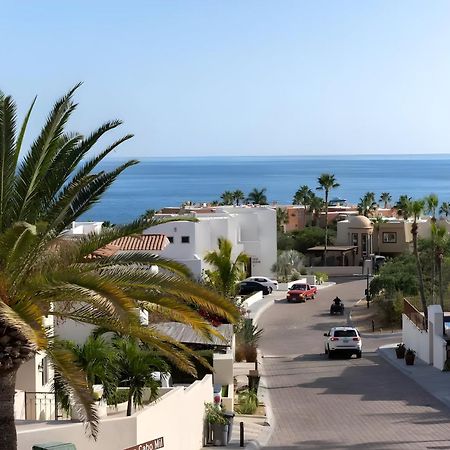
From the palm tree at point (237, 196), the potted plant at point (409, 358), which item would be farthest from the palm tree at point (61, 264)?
the palm tree at point (237, 196)

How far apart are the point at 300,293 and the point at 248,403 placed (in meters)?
33.7

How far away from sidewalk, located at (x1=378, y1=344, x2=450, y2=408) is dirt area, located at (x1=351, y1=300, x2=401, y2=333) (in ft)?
30.9

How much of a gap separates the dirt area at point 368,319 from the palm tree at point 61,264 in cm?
3520

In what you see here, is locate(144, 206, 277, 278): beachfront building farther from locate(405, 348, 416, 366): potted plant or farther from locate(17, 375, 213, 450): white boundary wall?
locate(17, 375, 213, 450): white boundary wall

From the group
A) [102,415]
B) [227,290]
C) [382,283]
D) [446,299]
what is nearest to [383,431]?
[102,415]

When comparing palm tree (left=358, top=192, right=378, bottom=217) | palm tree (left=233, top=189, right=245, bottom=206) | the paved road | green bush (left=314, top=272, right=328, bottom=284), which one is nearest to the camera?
the paved road

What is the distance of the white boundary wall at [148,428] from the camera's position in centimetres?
1445

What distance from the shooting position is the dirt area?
48.0m

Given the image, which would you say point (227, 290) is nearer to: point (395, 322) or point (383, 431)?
point (395, 322)

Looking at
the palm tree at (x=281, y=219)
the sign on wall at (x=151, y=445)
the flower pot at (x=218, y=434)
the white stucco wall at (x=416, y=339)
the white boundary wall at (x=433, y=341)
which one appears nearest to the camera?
the sign on wall at (x=151, y=445)

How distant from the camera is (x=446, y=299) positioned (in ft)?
155

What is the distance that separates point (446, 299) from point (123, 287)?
36.2 metres

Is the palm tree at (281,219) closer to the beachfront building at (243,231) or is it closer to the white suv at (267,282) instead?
the beachfront building at (243,231)

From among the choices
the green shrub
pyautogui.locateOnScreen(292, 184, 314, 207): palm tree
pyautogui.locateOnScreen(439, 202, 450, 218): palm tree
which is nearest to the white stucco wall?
the green shrub
